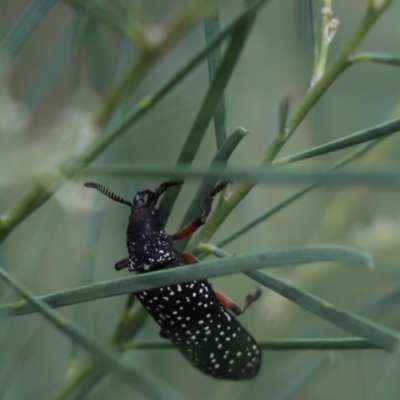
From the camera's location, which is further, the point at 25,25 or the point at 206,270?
the point at 25,25

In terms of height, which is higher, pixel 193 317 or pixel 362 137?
pixel 362 137

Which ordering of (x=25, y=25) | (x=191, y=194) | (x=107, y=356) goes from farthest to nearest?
1. (x=191, y=194)
2. (x=25, y=25)
3. (x=107, y=356)

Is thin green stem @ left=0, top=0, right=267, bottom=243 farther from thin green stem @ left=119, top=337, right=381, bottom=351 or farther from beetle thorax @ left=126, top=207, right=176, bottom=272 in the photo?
beetle thorax @ left=126, top=207, right=176, bottom=272

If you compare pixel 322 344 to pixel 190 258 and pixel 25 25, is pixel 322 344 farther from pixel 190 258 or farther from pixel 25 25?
pixel 25 25

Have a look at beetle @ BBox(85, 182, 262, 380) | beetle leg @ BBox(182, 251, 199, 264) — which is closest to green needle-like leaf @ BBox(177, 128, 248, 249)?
beetle leg @ BBox(182, 251, 199, 264)

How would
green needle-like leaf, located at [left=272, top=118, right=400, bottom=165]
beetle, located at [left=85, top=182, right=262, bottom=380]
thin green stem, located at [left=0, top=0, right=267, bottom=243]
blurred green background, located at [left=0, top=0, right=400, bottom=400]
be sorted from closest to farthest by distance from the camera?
1. thin green stem, located at [left=0, top=0, right=267, bottom=243]
2. green needle-like leaf, located at [left=272, top=118, right=400, bottom=165]
3. blurred green background, located at [left=0, top=0, right=400, bottom=400]
4. beetle, located at [left=85, top=182, right=262, bottom=380]

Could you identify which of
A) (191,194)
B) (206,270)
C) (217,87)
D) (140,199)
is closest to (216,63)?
(217,87)

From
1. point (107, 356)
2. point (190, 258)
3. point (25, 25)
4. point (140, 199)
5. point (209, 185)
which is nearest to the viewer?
point (107, 356)

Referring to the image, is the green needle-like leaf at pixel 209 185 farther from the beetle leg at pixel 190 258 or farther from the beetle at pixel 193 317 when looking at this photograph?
the beetle at pixel 193 317

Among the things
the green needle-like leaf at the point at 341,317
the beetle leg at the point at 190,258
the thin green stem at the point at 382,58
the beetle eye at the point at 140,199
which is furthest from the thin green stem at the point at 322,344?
the beetle eye at the point at 140,199

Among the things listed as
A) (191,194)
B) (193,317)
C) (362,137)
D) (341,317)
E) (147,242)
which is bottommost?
(191,194)
